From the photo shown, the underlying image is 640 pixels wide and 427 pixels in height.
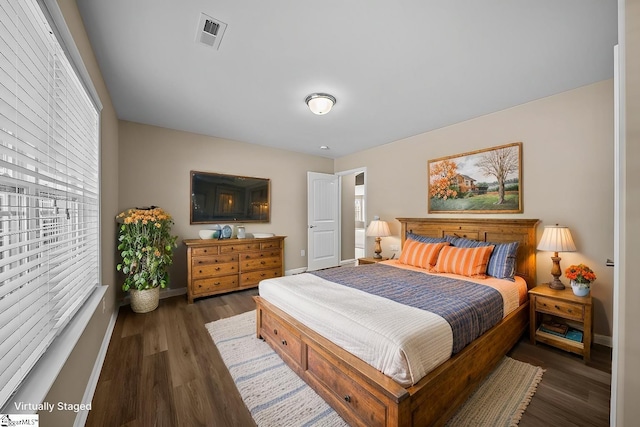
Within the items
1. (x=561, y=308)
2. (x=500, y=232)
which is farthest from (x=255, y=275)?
(x=561, y=308)

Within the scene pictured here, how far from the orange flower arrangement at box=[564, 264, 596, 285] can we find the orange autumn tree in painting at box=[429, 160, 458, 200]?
1446 millimetres

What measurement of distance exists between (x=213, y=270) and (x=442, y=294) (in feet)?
9.81

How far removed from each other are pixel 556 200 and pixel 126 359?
435 cm

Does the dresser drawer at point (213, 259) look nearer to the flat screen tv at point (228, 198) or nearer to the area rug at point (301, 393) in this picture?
the flat screen tv at point (228, 198)

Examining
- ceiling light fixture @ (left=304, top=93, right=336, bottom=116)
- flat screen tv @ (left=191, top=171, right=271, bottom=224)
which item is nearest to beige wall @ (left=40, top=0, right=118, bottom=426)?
flat screen tv @ (left=191, top=171, right=271, bottom=224)

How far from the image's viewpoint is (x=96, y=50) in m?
1.95

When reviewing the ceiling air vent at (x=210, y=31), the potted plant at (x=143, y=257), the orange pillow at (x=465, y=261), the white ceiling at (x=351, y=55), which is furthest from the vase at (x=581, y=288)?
the potted plant at (x=143, y=257)

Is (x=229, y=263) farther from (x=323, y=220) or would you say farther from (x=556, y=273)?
(x=556, y=273)

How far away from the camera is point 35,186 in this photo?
3.61 ft

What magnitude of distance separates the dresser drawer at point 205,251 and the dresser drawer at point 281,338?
1.62 meters

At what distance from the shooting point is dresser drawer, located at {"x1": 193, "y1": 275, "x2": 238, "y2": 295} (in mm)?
3533

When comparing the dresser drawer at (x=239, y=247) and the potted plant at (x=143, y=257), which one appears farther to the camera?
the dresser drawer at (x=239, y=247)

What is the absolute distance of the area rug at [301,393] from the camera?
1.56 meters

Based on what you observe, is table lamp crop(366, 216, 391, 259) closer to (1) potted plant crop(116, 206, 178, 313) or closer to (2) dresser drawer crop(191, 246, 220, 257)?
(2) dresser drawer crop(191, 246, 220, 257)
